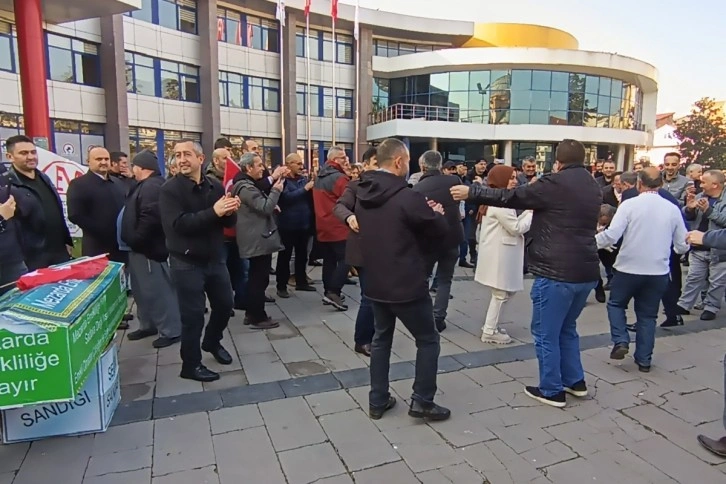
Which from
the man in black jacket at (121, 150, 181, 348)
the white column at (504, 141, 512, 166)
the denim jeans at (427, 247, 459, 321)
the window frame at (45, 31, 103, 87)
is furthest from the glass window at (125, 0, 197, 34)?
the denim jeans at (427, 247, 459, 321)

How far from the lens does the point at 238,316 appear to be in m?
5.64

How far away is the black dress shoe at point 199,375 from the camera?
383 cm

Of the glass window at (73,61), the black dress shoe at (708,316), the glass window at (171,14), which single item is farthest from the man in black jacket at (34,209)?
the glass window at (171,14)

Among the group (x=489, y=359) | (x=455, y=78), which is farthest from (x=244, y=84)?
(x=489, y=359)

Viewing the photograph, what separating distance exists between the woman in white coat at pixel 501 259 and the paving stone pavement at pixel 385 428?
1.21 ft

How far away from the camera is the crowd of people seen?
3119 millimetres

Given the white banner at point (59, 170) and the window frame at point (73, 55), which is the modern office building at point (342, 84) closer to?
the window frame at point (73, 55)

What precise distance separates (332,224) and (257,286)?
4.19ft

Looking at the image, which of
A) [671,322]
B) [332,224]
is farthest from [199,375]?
[671,322]

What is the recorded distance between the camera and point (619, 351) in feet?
13.8

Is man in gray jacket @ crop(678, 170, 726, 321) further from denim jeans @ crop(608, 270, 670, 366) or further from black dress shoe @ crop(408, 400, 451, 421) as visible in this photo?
black dress shoe @ crop(408, 400, 451, 421)

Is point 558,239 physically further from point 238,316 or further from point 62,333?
point 238,316

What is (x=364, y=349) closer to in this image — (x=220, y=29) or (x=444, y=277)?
(x=444, y=277)

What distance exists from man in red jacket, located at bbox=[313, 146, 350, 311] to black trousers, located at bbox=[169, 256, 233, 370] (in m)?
2.05
